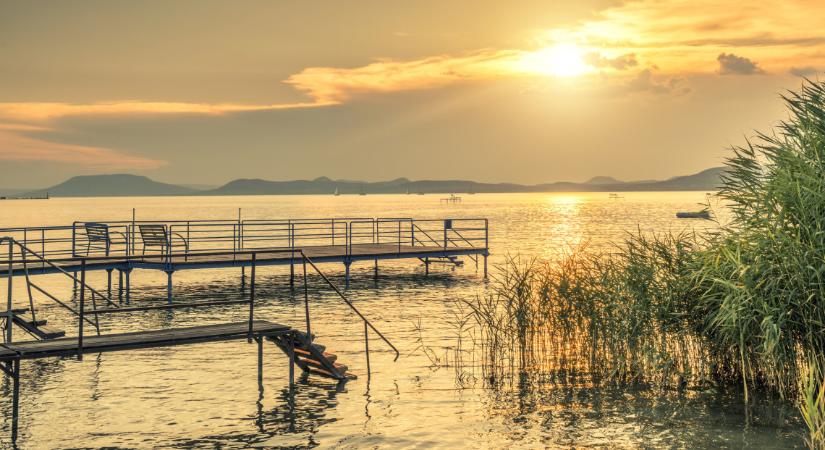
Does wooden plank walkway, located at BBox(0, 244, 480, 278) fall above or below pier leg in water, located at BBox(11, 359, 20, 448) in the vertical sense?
above

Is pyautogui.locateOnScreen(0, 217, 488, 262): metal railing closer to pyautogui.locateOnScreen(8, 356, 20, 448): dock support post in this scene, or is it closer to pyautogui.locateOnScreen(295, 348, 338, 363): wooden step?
pyautogui.locateOnScreen(295, 348, 338, 363): wooden step

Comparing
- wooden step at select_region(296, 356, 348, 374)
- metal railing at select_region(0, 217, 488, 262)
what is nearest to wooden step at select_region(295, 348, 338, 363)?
wooden step at select_region(296, 356, 348, 374)

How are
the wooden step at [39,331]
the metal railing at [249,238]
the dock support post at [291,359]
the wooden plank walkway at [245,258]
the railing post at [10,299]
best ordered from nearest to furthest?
the railing post at [10,299], the dock support post at [291,359], the wooden step at [39,331], the wooden plank walkway at [245,258], the metal railing at [249,238]

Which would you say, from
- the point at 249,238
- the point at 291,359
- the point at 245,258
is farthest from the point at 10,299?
the point at 249,238

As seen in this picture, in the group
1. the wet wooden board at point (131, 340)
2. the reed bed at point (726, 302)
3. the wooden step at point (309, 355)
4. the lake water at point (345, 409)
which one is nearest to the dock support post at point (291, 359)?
the lake water at point (345, 409)

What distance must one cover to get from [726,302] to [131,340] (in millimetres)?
10544

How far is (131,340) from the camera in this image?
1488cm

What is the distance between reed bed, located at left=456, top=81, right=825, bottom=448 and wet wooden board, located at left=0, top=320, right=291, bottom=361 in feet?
18.4

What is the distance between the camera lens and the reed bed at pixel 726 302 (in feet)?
46.2

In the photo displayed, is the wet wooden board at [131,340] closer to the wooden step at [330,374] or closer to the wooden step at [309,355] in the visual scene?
the wooden step at [309,355]

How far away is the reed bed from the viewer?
1409 cm

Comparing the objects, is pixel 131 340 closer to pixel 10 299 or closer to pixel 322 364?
pixel 10 299

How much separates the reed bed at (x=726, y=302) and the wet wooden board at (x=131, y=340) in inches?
220

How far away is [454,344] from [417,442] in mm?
8869
